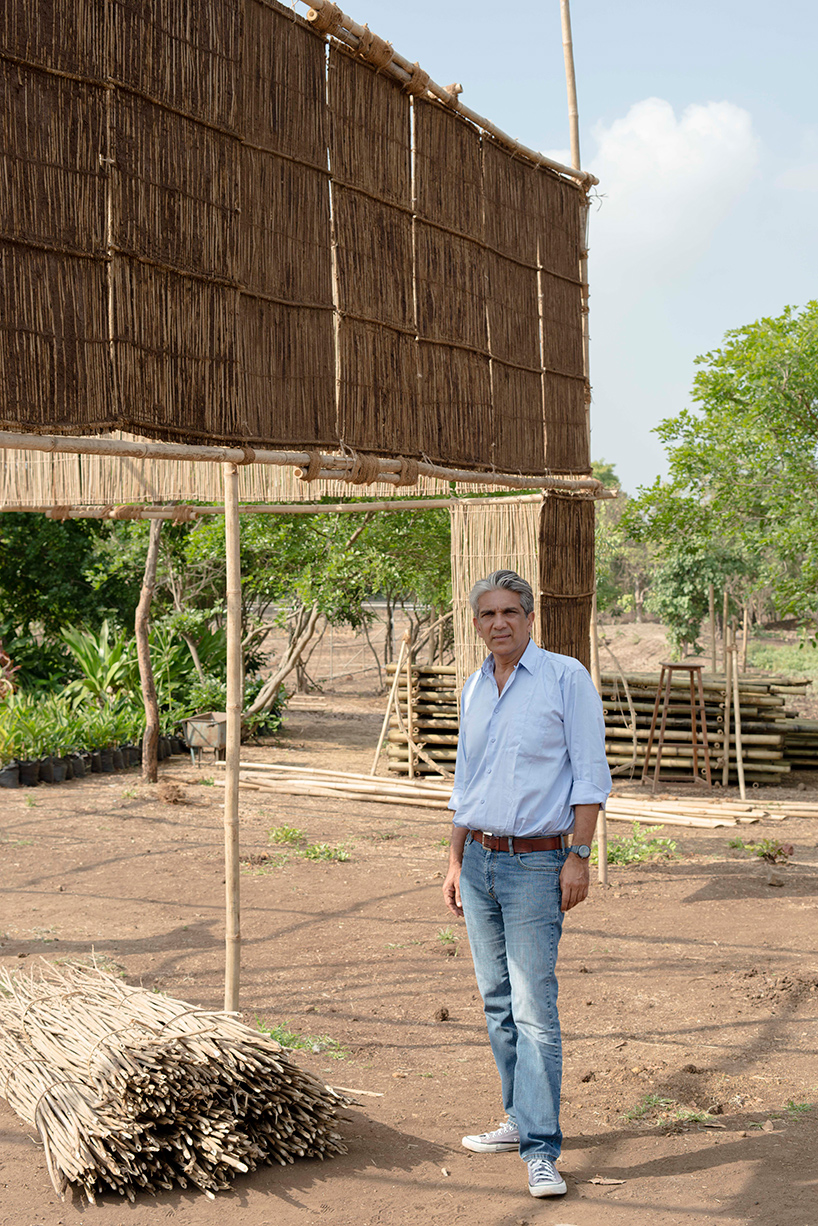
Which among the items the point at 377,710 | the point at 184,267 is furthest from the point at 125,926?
the point at 377,710

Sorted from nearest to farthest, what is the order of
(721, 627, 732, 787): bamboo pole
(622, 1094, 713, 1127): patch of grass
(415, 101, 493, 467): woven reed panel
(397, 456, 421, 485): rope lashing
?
(622, 1094, 713, 1127): patch of grass, (397, 456, 421, 485): rope lashing, (415, 101, 493, 467): woven reed panel, (721, 627, 732, 787): bamboo pole

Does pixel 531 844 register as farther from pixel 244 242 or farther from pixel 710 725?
pixel 710 725

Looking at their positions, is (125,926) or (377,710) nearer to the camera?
(125,926)

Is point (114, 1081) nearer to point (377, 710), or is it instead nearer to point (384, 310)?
point (384, 310)

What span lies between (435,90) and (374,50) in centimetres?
54

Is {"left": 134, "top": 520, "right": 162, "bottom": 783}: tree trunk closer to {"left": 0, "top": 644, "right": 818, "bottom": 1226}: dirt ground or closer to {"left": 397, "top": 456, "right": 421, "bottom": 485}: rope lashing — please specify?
{"left": 0, "top": 644, "right": 818, "bottom": 1226}: dirt ground

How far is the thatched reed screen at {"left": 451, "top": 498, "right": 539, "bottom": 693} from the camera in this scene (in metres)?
6.26

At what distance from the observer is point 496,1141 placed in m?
3.18

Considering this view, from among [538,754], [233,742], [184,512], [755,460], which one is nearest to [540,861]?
[538,754]

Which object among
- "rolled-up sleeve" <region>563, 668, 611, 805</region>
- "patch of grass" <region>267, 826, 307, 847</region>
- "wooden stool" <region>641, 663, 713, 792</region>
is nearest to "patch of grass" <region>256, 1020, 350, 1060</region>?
"rolled-up sleeve" <region>563, 668, 611, 805</region>

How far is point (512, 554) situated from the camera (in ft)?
21.0

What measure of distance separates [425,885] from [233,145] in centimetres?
436

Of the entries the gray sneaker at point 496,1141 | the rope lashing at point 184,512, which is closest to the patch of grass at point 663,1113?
the gray sneaker at point 496,1141

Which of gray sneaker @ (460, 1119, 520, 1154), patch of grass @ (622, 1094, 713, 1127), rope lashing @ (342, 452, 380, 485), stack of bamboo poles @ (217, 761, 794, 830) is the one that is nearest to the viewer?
gray sneaker @ (460, 1119, 520, 1154)
